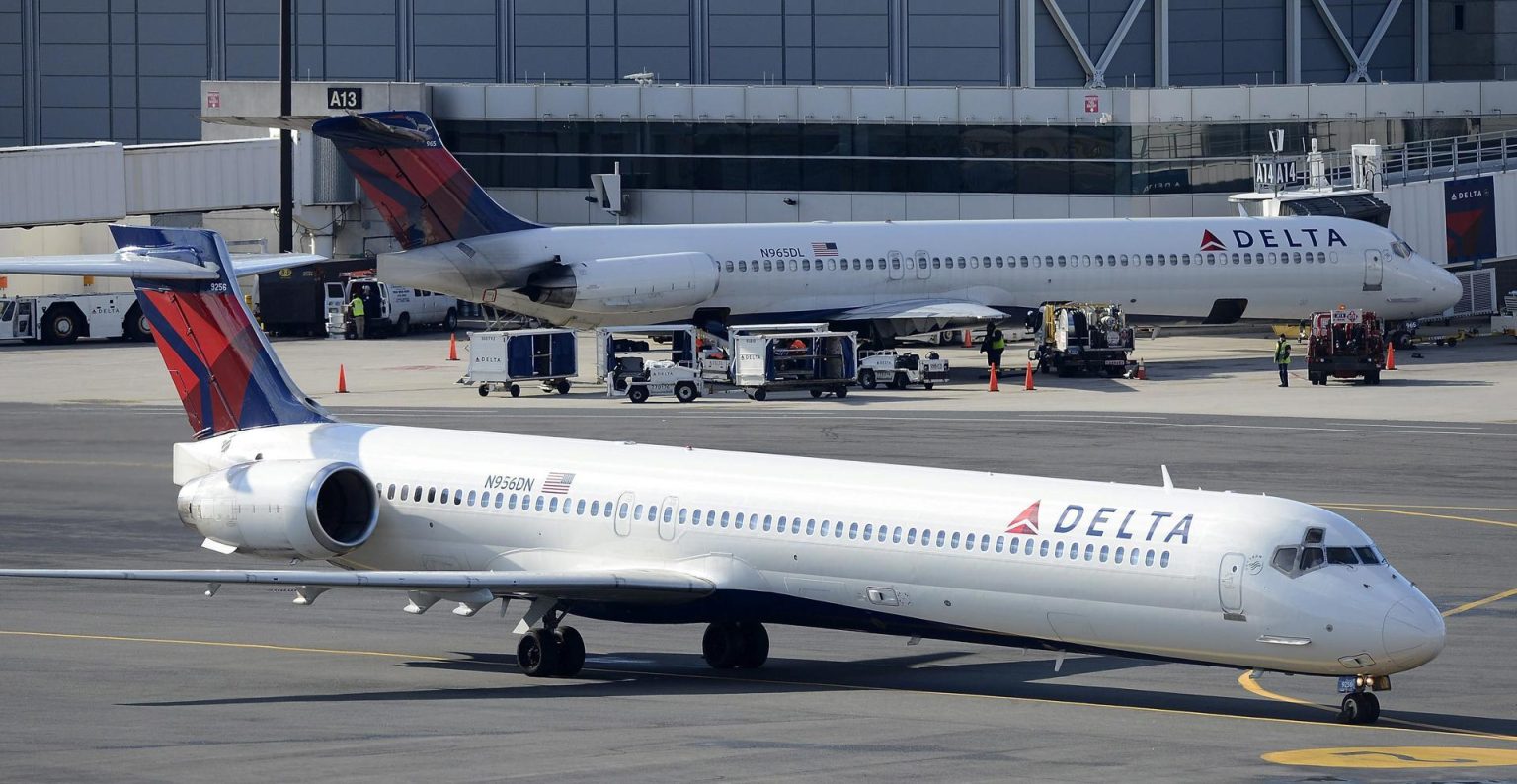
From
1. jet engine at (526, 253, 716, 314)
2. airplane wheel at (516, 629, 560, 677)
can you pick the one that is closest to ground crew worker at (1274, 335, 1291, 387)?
jet engine at (526, 253, 716, 314)

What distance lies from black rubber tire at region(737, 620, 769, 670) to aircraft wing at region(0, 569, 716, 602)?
4.43ft

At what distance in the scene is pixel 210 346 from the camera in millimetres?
30047

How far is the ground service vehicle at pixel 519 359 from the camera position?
5950cm

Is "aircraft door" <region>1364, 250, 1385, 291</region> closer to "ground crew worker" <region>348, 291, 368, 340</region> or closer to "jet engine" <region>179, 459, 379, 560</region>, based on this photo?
"ground crew worker" <region>348, 291, 368, 340</region>

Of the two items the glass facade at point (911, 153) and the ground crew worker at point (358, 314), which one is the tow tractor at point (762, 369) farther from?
the glass facade at point (911, 153)

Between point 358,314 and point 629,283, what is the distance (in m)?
21.9

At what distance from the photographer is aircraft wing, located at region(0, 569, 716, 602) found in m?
24.3

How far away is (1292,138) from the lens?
85.4 meters

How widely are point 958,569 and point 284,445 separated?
35.4 ft

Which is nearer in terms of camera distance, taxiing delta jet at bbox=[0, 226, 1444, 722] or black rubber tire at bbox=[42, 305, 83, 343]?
taxiing delta jet at bbox=[0, 226, 1444, 722]

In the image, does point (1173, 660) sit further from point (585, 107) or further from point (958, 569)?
point (585, 107)

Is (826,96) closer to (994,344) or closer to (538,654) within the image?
(994,344)

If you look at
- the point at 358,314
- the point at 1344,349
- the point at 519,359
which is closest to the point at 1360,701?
the point at 1344,349

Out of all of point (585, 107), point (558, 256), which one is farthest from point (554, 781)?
point (585, 107)
